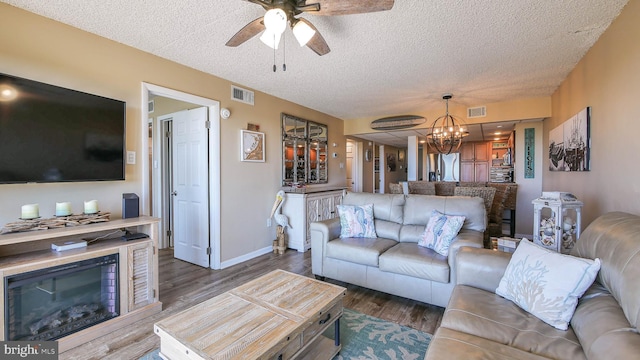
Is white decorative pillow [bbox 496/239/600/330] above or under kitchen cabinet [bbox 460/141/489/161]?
under

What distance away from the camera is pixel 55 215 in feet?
6.70

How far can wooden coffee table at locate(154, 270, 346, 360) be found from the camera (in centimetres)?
122

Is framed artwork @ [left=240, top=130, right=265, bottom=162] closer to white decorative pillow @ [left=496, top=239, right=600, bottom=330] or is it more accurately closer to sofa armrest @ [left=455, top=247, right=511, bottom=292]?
sofa armrest @ [left=455, top=247, right=511, bottom=292]

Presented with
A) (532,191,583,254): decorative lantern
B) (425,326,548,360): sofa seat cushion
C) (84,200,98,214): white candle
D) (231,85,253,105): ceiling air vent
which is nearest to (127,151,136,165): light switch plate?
(84,200,98,214): white candle

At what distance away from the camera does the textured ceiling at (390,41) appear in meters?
1.96

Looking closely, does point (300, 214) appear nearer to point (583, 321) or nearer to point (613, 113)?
point (583, 321)

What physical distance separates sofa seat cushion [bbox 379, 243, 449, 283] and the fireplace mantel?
2061mm

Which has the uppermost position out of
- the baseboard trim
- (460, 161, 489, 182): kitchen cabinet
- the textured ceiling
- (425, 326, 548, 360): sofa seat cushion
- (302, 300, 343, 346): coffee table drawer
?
the textured ceiling

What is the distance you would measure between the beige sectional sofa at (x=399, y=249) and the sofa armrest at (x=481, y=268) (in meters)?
0.37

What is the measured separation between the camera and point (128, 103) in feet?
8.27

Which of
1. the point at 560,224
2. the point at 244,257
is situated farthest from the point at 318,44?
the point at 244,257

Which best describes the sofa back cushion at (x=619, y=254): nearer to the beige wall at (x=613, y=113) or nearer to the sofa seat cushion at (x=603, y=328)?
the sofa seat cushion at (x=603, y=328)

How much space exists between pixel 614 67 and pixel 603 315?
2.11 metres

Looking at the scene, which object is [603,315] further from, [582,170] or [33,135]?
[33,135]
